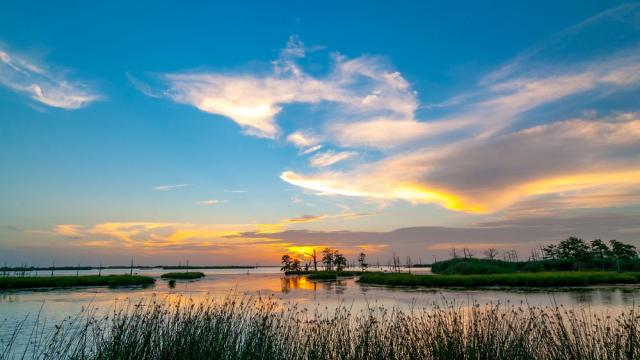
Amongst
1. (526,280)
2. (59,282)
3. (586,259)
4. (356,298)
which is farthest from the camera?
(586,259)

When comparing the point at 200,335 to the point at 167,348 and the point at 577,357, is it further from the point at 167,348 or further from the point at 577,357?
the point at 577,357

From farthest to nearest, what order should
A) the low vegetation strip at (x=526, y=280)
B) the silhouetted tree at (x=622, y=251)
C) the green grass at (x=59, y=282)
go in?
the silhouetted tree at (x=622, y=251), the green grass at (x=59, y=282), the low vegetation strip at (x=526, y=280)

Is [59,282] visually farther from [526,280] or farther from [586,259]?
[586,259]

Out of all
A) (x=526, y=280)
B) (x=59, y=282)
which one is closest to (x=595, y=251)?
(x=526, y=280)

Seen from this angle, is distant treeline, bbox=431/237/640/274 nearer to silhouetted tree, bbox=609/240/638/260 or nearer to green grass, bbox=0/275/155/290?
silhouetted tree, bbox=609/240/638/260

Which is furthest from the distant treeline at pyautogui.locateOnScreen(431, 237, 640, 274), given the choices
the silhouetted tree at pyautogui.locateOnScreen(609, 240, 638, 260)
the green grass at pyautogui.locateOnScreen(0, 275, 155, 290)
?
the green grass at pyautogui.locateOnScreen(0, 275, 155, 290)

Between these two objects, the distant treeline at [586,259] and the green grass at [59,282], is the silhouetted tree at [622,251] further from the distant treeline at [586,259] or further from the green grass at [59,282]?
the green grass at [59,282]

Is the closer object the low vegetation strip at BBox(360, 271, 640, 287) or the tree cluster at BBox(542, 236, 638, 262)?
the low vegetation strip at BBox(360, 271, 640, 287)

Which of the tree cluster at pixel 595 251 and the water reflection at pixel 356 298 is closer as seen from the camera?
the water reflection at pixel 356 298

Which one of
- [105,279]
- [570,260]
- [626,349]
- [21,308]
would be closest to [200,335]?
[626,349]

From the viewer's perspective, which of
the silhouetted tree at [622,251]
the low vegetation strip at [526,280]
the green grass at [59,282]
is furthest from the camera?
the silhouetted tree at [622,251]

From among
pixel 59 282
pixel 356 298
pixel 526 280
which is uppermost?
pixel 59 282

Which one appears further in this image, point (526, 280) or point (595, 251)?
point (595, 251)

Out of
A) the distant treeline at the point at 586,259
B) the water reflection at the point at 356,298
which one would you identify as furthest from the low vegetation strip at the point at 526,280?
the distant treeline at the point at 586,259
